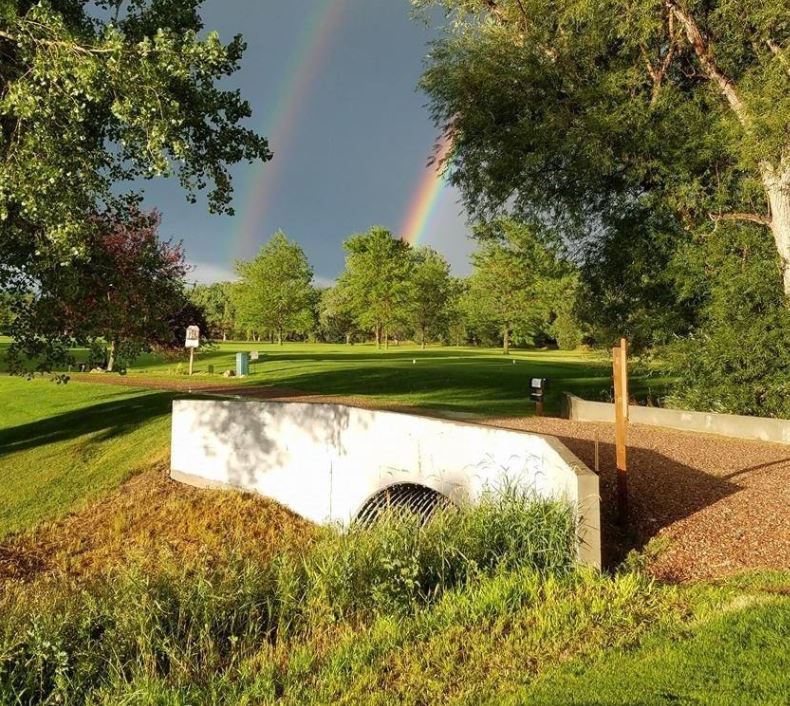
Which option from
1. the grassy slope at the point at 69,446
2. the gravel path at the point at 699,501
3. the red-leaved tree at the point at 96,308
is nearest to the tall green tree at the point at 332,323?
the grassy slope at the point at 69,446

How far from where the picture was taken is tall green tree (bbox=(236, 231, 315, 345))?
2206 inches

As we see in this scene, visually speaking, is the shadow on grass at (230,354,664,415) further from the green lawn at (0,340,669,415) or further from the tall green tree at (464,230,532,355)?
the tall green tree at (464,230,532,355)

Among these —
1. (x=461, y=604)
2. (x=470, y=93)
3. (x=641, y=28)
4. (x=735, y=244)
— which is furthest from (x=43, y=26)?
(x=735, y=244)

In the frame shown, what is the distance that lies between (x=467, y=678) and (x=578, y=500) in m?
2.51

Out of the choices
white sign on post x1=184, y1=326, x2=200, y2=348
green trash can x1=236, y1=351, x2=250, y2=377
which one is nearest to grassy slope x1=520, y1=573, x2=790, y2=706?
white sign on post x1=184, y1=326, x2=200, y2=348

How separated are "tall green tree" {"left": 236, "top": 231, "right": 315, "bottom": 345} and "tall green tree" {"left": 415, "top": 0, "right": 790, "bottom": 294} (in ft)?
126

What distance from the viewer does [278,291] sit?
2226 inches

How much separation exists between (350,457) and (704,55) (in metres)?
13.9

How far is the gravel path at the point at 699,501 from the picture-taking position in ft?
21.5

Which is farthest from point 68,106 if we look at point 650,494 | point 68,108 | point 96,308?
point 650,494

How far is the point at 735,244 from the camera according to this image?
1559cm

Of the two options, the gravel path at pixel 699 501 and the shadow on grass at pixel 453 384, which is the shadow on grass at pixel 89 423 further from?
the gravel path at pixel 699 501

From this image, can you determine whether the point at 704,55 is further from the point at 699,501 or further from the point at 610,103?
the point at 699,501

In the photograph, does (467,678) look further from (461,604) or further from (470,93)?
(470,93)
